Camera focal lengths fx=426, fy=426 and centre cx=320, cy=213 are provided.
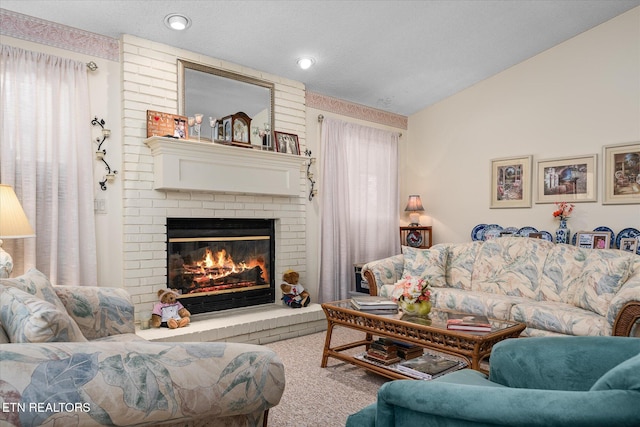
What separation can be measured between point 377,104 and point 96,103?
3.16 meters

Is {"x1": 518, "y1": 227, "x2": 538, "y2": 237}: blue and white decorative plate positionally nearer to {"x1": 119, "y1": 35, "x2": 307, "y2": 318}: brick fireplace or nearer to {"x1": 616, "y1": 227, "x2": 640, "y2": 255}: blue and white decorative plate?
{"x1": 616, "y1": 227, "x2": 640, "y2": 255}: blue and white decorative plate

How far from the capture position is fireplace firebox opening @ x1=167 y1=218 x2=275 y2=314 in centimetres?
384

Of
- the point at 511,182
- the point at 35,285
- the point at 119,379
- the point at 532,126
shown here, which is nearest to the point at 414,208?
the point at 511,182

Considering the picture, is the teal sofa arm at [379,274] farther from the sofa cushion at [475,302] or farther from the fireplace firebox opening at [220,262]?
the fireplace firebox opening at [220,262]

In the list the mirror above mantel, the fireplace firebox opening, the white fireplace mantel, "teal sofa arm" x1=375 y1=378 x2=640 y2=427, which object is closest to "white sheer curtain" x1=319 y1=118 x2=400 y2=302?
the white fireplace mantel

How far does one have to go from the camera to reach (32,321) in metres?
1.18

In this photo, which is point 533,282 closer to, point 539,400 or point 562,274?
point 562,274

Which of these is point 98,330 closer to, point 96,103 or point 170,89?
point 96,103

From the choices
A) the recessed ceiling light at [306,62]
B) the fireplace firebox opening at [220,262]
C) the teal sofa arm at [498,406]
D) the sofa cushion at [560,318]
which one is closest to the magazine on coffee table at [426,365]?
the sofa cushion at [560,318]

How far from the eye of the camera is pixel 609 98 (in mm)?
4059

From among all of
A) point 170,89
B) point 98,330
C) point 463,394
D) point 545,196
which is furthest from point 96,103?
point 545,196

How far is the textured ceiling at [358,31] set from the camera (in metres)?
3.22

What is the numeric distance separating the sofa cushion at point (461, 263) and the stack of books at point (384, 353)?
1514mm

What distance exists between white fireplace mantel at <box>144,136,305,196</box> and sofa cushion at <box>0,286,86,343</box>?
2.23 metres
